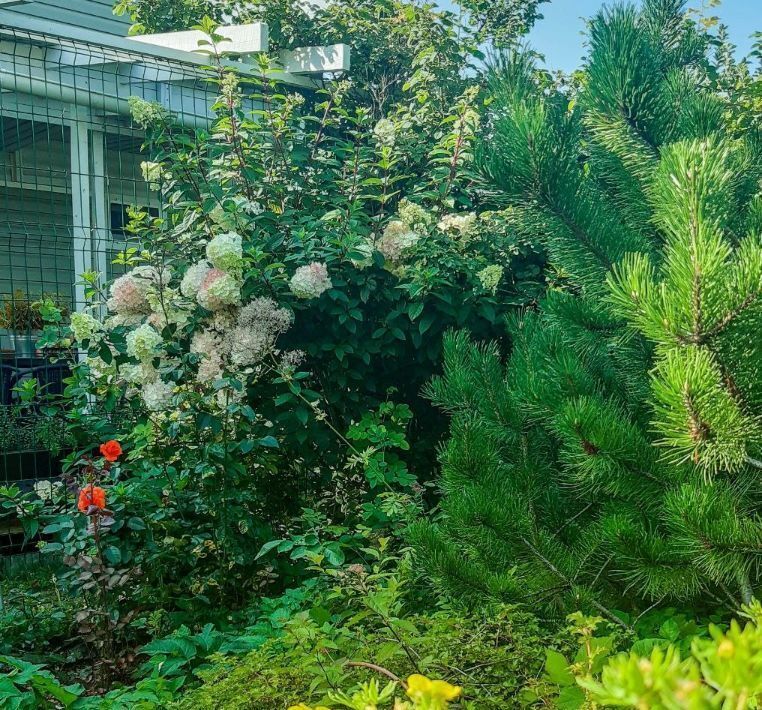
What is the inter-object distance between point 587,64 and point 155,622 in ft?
7.73

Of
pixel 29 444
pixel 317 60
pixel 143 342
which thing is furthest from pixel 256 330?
pixel 317 60

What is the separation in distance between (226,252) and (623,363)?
1845 mm

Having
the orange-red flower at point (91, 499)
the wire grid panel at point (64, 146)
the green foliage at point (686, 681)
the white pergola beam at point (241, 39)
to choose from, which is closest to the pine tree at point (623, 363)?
the green foliage at point (686, 681)

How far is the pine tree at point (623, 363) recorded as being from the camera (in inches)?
54.1

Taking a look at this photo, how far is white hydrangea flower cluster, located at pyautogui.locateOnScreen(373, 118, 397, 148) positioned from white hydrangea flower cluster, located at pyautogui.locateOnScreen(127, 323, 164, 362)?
1581mm

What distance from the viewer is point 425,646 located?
2.05 m

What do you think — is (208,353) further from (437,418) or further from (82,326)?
(437,418)

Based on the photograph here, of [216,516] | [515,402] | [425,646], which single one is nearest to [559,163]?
[515,402]

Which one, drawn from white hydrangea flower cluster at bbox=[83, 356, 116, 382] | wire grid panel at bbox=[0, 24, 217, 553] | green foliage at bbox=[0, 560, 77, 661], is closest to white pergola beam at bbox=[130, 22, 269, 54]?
wire grid panel at bbox=[0, 24, 217, 553]

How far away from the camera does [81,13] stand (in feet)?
29.9

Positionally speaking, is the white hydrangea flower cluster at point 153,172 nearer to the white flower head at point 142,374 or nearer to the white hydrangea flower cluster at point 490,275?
the white flower head at point 142,374

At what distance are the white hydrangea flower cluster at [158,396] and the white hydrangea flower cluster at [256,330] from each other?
291 millimetres

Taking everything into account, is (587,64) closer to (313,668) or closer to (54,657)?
(313,668)

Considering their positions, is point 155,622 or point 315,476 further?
point 315,476
